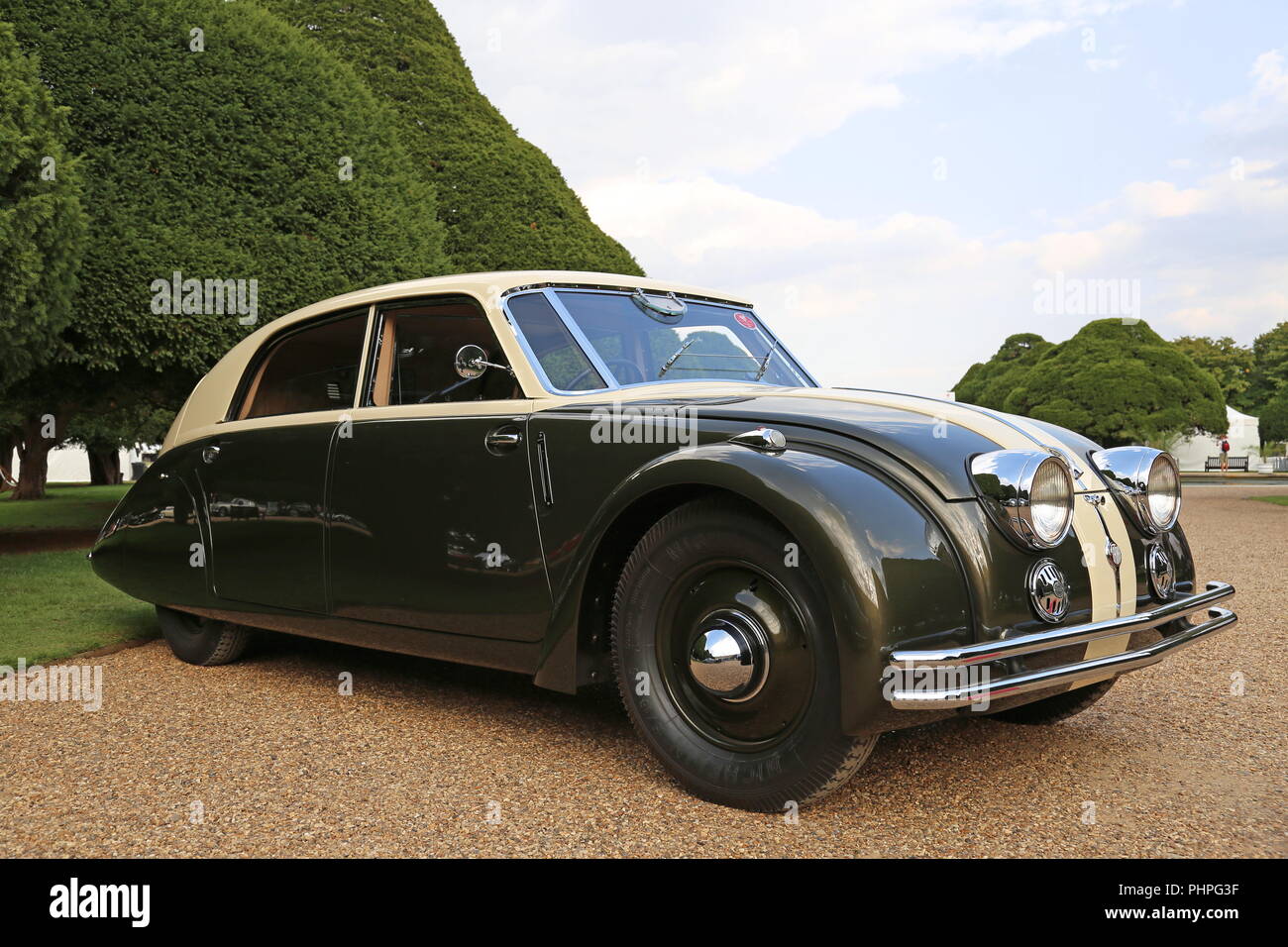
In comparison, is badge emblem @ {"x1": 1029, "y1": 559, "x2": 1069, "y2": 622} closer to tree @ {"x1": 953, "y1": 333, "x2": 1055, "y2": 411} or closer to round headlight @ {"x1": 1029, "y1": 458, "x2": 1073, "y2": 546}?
round headlight @ {"x1": 1029, "y1": 458, "x2": 1073, "y2": 546}

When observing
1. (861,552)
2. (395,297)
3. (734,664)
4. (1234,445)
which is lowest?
(1234,445)

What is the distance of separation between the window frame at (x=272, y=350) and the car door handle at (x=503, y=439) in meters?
0.93

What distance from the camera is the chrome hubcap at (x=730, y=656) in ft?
9.04

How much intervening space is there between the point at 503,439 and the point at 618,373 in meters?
0.49

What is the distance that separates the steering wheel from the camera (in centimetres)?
353

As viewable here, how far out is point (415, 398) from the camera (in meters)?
3.98

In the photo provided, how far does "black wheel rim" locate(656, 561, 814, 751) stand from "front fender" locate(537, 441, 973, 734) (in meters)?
0.19

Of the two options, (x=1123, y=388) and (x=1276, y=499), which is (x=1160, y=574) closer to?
(x=1276, y=499)

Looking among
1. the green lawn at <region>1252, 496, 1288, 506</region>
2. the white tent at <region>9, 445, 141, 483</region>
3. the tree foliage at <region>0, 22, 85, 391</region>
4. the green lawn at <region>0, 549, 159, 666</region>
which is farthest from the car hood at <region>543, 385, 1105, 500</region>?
the white tent at <region>9, 445, 141, 483</region>

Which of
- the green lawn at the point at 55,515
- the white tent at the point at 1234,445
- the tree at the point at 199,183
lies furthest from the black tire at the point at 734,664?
the white tent at the point at 1234,445

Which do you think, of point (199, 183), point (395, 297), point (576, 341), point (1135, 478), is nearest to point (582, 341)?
point (576, 341)

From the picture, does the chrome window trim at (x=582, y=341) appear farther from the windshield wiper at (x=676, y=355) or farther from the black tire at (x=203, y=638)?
the black tire at (x=203, y=638)

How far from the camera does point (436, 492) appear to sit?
3650mm
